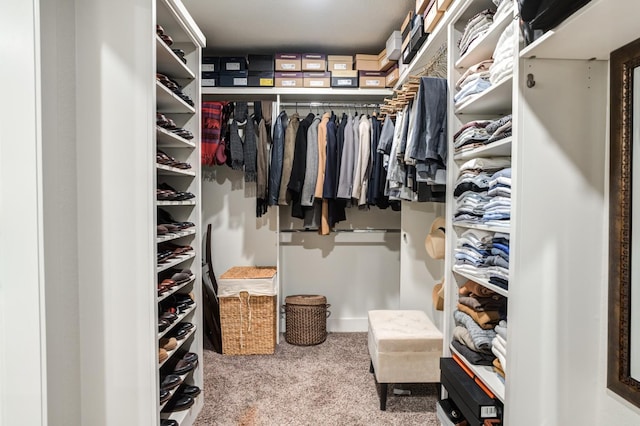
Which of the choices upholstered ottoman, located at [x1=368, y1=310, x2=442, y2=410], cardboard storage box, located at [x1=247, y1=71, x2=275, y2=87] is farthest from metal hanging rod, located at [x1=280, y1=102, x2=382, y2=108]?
upholstered ottoman, located at [x1=368, y1=310, x2=442, y2=410]

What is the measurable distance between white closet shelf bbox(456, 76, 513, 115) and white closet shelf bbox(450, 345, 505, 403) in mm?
1134

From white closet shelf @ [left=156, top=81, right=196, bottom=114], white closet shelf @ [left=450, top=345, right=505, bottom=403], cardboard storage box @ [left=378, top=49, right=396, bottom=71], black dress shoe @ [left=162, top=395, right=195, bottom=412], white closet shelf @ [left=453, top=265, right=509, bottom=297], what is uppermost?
cardboard storage box @ [left=378, top=49, right=396, bottom=71]

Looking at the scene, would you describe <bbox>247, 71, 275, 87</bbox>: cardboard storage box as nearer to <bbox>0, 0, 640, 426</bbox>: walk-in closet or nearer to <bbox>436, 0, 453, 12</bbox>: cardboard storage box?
<bbox>0, 0, 640, 426</bbox>: walk-in closet

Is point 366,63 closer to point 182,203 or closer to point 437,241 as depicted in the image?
point 437,241

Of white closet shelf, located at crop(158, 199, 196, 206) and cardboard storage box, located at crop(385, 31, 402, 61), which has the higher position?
cardboard storage box, located at crop(385, 31, 402, 61)

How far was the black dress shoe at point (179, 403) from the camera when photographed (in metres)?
1.81

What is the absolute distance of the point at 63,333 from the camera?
1.35m

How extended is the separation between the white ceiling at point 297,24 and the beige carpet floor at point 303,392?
250 cm

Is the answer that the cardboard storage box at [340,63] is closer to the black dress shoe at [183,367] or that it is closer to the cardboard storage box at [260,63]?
the cardboard storage box at [260,63]

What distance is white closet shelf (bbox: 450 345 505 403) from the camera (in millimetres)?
1380

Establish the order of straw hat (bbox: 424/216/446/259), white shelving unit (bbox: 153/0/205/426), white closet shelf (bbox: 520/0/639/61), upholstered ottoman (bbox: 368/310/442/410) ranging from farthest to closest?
straw hat (bbox: 424/216/446/259), upholstered ottoman (bbox: 368/310/442/410), white shelving unit (bbox: 153/0/205/426), white closet shelf (bbox: 520/0/639/61)

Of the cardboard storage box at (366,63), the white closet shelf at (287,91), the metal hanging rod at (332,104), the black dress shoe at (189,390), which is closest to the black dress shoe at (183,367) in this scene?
the black dress shoe at (189,390)

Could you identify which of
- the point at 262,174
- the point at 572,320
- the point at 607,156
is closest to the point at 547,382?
the point at 572,320

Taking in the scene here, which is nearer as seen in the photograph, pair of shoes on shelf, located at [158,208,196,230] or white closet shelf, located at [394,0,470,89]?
white closet shelf, located at [394,0,470,89]
